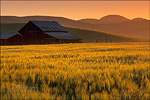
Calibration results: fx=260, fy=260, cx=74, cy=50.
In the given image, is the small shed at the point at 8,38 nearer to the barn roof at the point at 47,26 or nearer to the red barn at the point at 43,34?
the red barn at the point at 43,34

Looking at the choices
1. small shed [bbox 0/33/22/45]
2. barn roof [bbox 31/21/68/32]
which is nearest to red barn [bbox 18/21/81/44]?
barn roof [bbox 31/21/68/32]

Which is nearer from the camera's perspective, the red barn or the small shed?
the red barn

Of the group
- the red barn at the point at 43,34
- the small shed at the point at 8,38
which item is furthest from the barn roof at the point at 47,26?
the small shed at the point at 8,38

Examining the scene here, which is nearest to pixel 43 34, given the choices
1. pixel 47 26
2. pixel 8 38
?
pixel 47 26

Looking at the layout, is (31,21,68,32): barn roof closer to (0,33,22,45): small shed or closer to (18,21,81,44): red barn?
(18,21,81,44): red barn

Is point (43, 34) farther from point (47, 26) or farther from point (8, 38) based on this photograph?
point (8, 38)

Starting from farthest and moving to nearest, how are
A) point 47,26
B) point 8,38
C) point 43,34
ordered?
point 47,26, point 8,38, point 43,34

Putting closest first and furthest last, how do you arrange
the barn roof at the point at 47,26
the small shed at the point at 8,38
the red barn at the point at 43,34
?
the red barn at the point at 43,34, the small shed at the point at 8,38, the barn roof at the point at 47,26

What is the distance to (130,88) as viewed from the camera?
6.18m

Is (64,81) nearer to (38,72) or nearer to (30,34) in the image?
(38,72)

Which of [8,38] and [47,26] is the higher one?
[47,26]

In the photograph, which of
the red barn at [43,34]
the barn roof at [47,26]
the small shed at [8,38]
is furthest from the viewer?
the barn roof at [47,26]

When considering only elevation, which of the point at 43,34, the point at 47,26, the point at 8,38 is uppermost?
the point at 47,26

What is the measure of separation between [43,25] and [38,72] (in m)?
78.4
